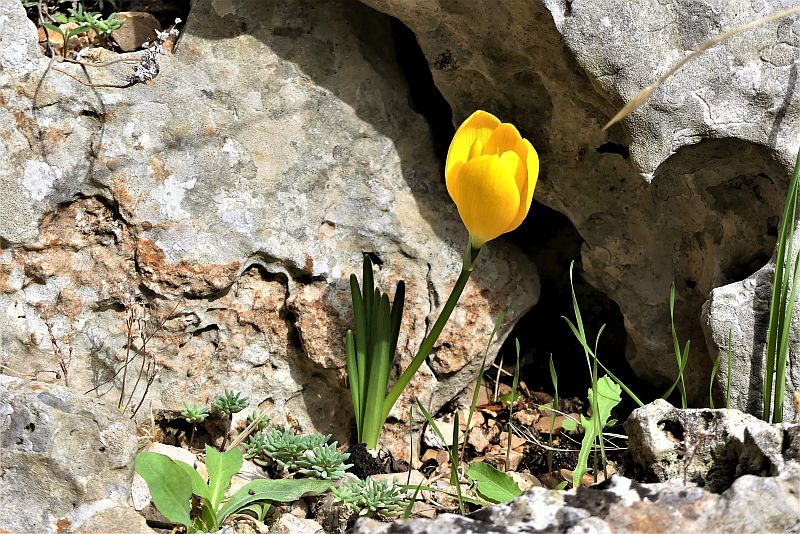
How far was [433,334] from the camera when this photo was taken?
263 centimetres

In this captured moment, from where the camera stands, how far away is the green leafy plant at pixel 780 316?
2370mm

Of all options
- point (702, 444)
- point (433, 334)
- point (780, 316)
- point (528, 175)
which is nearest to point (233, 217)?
point (433, 334)

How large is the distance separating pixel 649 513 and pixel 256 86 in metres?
1.77

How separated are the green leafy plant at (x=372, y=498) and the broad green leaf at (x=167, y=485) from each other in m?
0.42

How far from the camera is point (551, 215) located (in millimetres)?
3309

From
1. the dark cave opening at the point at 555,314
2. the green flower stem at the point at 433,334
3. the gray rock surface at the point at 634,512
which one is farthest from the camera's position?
the dark cave opening at the point at 555,314

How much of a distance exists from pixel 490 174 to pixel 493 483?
31.1 inches

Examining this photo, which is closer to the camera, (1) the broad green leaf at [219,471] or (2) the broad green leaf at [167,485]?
(2) the broad green leaf at [167,485]

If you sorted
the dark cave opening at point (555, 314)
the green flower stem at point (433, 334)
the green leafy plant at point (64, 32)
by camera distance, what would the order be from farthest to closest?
1. the dark cave opening at point (555, 314)
2. the green leafy plant at point (64, 32)
3. the green flower stem at point (433, 334)

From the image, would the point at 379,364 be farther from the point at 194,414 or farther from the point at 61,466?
the point at 61,466

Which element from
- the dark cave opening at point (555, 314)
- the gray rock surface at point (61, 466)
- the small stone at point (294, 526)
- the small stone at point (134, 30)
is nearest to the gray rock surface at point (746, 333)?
the dark cave opening at point (555, 314)

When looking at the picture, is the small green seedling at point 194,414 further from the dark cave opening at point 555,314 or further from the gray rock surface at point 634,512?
the dark cave opening at point 555,314

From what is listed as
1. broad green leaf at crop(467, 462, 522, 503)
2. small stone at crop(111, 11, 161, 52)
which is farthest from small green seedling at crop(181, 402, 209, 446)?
small stone at crop(111, 11, 161, 52)

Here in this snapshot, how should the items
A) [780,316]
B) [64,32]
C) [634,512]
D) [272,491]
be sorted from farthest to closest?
1. [64,32]
2. [780,316]
3. [272,491]
4. [634,512]
